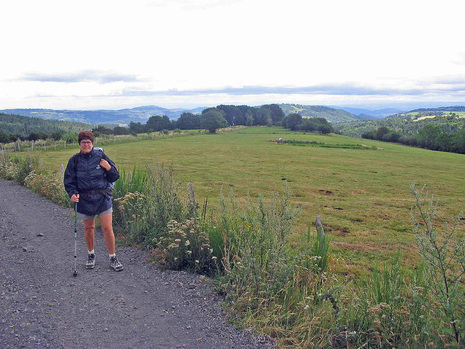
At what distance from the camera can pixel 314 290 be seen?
5.18 m

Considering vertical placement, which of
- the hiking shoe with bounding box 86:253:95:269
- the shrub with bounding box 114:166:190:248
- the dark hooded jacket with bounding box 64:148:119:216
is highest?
the dark hooded jacket with bounding box 64:148:119:216

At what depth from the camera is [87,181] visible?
595 centimetres

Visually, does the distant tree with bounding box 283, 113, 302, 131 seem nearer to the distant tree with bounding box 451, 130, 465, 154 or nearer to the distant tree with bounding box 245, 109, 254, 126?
the distant tree with bounding box 245, 109, 254, 126

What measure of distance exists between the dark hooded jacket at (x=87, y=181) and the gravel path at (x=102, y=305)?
1148mm

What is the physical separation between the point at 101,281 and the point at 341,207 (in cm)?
1334

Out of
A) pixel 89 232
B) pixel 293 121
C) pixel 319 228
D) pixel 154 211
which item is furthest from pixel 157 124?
pixel 319 228

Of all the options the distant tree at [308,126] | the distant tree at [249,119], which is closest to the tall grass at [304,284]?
the distant tree at [308,126]

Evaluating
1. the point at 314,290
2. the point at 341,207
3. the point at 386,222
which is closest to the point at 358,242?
the point at 386,222

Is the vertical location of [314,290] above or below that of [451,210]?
above

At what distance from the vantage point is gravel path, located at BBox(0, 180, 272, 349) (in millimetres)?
4125

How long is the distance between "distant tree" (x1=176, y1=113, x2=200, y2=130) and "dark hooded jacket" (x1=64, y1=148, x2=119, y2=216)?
387 feet

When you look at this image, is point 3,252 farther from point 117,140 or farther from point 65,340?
point 117,140

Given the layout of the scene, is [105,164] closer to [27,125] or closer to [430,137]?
[430,137]

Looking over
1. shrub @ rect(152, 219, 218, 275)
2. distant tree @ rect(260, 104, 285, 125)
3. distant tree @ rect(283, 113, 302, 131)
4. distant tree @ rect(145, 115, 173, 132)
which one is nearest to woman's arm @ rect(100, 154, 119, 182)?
shrub @ rect(152, 219, 218, 275)
